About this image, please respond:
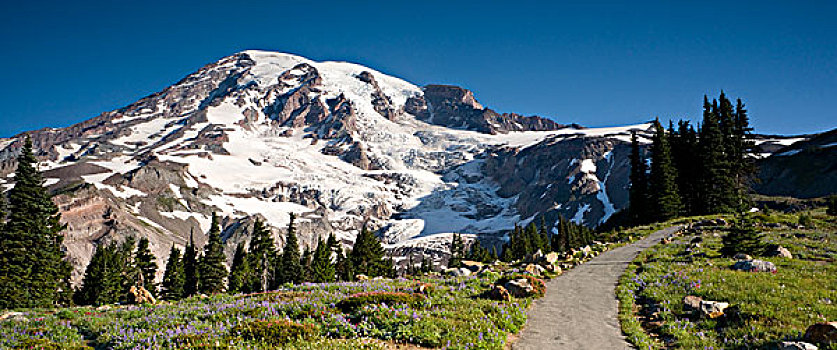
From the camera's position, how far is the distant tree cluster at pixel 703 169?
59438 mm

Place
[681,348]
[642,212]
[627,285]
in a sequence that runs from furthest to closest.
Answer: [642,212] < [627,285] < [681,348]

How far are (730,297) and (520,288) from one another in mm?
7391

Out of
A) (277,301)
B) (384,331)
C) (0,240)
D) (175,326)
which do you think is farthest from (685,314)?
(0,240)

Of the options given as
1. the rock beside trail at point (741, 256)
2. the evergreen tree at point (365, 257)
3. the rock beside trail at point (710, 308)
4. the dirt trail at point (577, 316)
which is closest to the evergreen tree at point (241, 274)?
the evergreen tree at point (365, 257)

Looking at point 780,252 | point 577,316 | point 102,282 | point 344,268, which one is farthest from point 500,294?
point 344,268

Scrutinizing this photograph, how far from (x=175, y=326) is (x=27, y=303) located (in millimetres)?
45482

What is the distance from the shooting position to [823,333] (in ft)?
31.9

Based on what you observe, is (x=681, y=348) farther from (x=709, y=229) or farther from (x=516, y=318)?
(x=709, y=229)

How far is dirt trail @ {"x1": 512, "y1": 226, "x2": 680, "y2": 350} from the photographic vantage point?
12703mm

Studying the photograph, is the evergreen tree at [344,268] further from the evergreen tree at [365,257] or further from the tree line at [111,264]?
the evergreen tree at [365,257]

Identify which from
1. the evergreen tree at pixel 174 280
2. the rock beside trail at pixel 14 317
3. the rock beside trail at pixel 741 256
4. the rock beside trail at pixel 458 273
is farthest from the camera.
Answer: the evergreen tree at pixel 174 280

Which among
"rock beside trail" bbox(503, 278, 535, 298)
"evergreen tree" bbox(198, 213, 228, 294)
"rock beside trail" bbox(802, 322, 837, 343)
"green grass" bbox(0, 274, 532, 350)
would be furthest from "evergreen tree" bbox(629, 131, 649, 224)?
"evergreen tree" bbox(198, 213, 228, 294)

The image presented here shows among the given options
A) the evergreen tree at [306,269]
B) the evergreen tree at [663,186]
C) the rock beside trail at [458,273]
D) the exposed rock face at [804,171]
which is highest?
the exposed rock face at [804,171]

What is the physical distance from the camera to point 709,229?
40.1 meters
